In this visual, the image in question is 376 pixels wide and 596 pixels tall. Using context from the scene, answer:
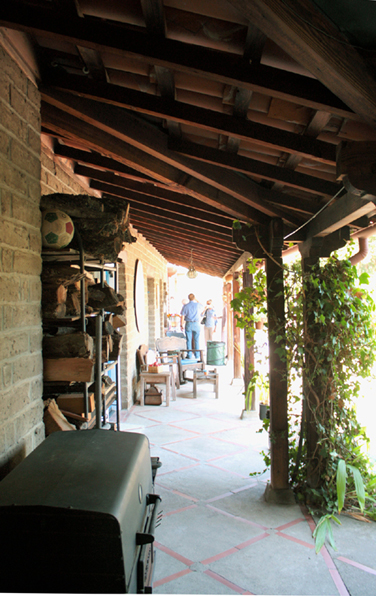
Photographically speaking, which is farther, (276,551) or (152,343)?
(152,343)

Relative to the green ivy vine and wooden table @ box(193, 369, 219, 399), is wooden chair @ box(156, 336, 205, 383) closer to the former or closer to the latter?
wooden table @ box(193, 369, 219, 399)

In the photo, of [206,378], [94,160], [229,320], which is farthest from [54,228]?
[229,320]

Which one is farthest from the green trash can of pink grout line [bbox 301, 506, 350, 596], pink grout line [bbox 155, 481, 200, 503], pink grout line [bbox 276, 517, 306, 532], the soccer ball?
the soccer ball

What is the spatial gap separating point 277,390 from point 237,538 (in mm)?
1088

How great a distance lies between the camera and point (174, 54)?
153 cm

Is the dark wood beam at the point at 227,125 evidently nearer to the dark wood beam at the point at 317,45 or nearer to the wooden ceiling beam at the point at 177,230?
the dark wood beam at the point at 317,45

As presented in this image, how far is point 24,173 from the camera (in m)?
1.99

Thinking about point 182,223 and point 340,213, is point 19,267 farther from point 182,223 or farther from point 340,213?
point 182,223

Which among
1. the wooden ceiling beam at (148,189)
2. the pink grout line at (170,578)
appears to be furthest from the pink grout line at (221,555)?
the wooden ceiling beam at (148,189)

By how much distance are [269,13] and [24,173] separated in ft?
4.38

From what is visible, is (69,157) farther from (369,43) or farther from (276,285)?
(369,43)

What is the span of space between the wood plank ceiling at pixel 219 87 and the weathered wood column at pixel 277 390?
0.47 m

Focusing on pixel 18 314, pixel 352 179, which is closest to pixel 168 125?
pixel 352 179

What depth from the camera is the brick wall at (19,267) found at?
5.77 feet
